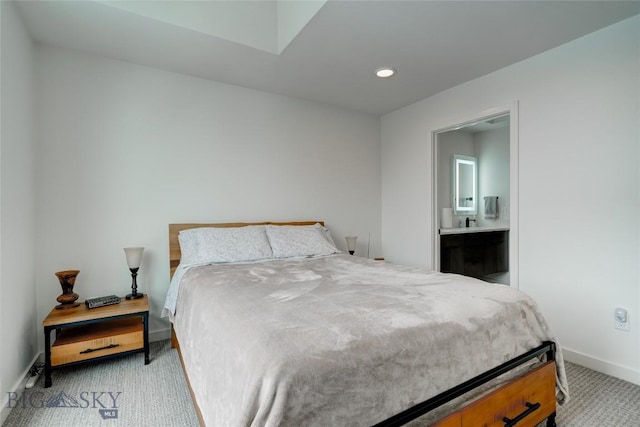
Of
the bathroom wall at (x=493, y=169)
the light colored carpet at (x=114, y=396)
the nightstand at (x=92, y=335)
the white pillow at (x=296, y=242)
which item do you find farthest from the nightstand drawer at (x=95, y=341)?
the bathroom wall at (x=493, y=169)

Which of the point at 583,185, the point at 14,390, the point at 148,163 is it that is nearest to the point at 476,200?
the point at 583,185

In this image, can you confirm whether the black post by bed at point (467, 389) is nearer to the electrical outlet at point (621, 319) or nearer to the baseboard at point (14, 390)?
the electrical outlet at point (621, 319)

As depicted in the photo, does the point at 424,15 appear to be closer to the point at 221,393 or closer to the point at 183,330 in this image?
the point at 221,393

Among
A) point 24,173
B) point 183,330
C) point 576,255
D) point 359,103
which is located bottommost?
point 183,330

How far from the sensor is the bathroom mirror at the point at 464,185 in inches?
182

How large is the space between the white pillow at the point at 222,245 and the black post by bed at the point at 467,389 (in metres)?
1.85

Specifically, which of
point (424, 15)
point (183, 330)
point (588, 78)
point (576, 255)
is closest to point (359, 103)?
point (424, 15)

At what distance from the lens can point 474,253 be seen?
165 inches

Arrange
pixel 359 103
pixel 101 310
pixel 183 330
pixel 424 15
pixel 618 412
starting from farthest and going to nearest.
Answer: pixel 359 103 → pixel 101 310 → pixel 424 15 → pixel 183 330 → pixel 618 412

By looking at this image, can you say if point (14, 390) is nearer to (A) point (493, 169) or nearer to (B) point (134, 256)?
(B) point (134, 256)

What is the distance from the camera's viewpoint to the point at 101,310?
2215 millimetres

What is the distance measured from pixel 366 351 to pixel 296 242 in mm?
1974

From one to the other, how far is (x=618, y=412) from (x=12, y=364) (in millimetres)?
3487

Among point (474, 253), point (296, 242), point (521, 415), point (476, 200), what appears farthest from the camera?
point (476, 200)
